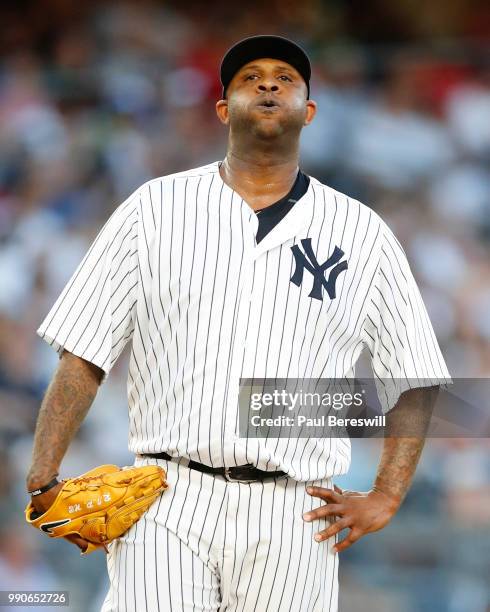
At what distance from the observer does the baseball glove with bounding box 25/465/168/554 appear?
93.0 inches

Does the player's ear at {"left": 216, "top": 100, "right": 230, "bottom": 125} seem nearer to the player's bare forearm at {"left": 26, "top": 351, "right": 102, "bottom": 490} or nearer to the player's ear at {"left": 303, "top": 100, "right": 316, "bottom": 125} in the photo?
the player's ear at {"left": 303, "top": 100, "right": 316, "bottom": 125}

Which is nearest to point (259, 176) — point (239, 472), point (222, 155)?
point (239, 472)

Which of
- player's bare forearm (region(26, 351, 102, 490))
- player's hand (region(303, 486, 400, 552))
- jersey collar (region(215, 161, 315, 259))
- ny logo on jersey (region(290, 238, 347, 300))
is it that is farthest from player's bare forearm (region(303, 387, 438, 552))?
player's bare forearm (region(26, 351, 102, 490))

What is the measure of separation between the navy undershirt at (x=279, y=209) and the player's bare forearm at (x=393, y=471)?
561 millimetres

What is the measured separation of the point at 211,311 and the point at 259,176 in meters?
0.43

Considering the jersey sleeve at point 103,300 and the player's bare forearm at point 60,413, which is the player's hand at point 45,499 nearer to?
the player's bare forearm at point 60,413

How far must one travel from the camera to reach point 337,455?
2541 millimetres

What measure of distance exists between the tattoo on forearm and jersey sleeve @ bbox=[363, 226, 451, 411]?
4 centimetres

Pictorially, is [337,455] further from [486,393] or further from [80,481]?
[486,393]

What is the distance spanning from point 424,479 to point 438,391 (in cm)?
198

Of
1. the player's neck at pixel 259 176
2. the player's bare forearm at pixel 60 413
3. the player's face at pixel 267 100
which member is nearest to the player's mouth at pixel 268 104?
the player's face at pixel 267 100

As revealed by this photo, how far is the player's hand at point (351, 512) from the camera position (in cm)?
249

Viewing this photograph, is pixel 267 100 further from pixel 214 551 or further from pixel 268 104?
pixel 214 551

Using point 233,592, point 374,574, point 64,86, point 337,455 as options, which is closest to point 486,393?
point 374,574
